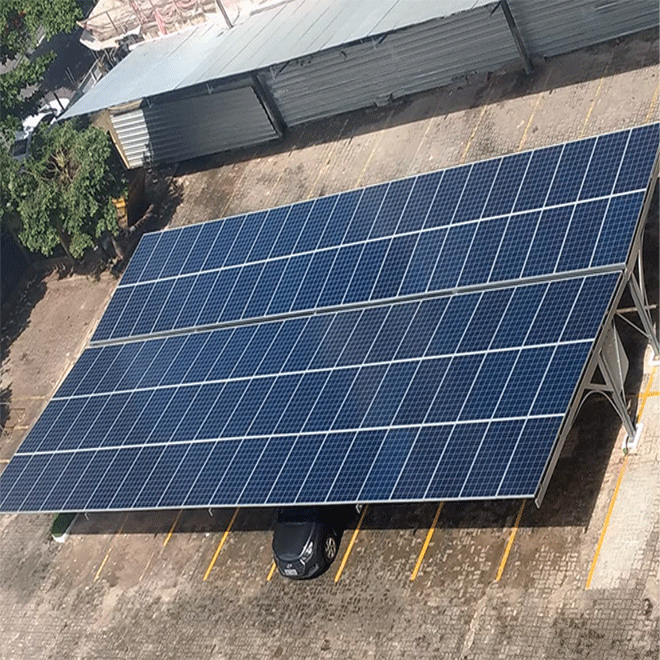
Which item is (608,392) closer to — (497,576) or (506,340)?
(506,340)

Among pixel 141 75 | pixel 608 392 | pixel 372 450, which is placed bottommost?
pixel 608 392

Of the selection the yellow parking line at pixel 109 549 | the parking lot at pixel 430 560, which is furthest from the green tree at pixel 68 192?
the yellow parking line at pixel 109 549

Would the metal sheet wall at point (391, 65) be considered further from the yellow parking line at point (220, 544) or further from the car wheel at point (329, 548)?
the car wheel at point (329, 548)

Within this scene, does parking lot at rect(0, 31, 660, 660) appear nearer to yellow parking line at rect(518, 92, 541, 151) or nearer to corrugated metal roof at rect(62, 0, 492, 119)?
yellow parking line at rect(518, 92, 541, 151)

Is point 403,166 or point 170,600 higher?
point 403,166

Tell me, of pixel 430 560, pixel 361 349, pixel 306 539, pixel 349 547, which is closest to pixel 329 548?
pixel 349 547

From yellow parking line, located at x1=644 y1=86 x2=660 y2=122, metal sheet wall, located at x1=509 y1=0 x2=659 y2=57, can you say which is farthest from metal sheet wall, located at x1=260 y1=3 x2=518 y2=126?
yellow parking line, located at x1=644 y1=86 x2=660 y2=122

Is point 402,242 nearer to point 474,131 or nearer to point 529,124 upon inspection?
point 529,124

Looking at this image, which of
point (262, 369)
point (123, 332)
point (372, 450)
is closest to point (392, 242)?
point (262, 369)
